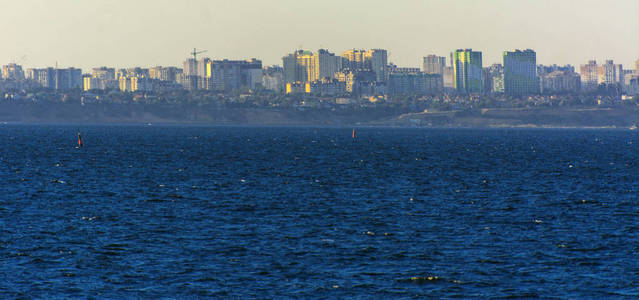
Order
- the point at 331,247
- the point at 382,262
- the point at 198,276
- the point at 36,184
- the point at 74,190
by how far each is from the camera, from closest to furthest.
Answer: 1. the point at 198,276
2. the point at 382,262
3. the point at 331,247
4. the point at 74,190
5. the point at 36,184

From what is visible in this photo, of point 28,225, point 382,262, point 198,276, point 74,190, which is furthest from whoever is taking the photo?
point 74,190

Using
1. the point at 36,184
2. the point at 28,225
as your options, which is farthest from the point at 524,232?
the point at 36,184

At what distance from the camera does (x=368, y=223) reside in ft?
190

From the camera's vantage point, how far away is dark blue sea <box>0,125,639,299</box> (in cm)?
3950

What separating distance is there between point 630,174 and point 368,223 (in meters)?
56.2

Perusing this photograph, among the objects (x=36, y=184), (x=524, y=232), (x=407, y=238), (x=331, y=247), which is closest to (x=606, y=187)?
(x=524, y=232)

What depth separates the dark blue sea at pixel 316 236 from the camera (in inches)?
1555

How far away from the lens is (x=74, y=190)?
257 feet

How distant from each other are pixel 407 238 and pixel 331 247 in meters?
5.55

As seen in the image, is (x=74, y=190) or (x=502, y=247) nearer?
(x=502, y=247)

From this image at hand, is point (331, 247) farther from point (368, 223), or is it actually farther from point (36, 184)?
point (36, 184)

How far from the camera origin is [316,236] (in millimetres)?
52250

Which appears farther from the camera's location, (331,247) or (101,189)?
(101,189)

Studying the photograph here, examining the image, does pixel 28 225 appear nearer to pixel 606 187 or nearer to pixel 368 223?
pixel 368 223
